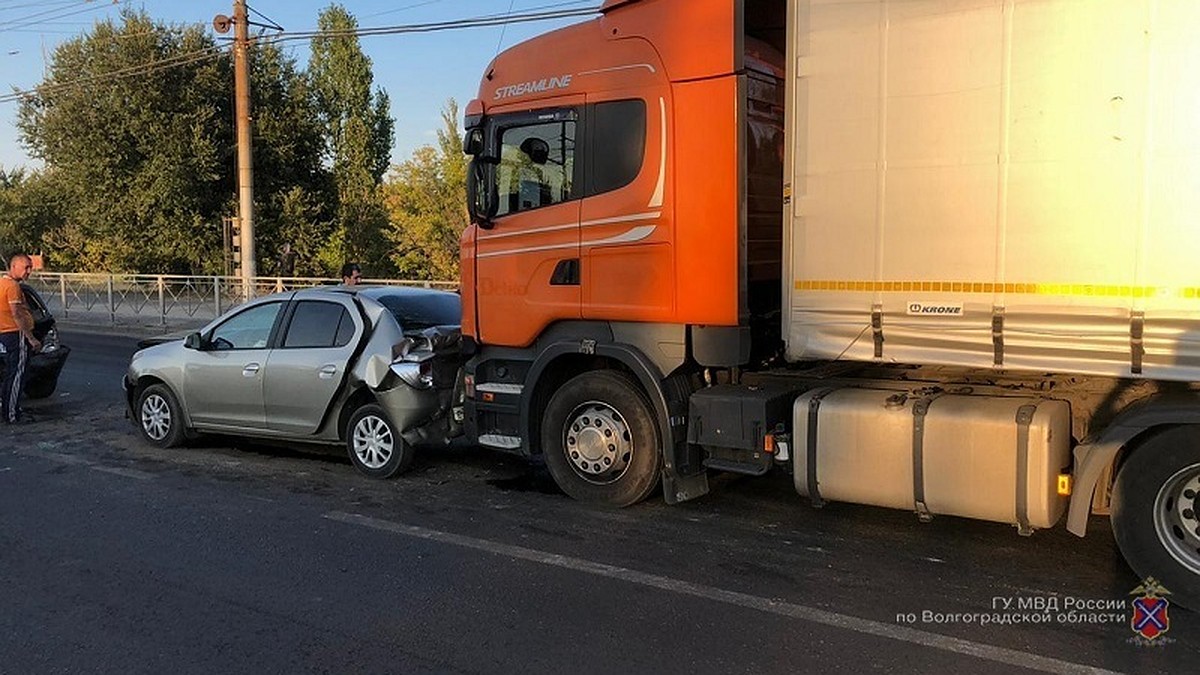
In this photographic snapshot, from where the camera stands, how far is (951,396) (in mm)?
4969

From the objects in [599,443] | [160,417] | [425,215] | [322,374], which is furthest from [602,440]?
[425,215]

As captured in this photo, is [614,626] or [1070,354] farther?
[1070,354]

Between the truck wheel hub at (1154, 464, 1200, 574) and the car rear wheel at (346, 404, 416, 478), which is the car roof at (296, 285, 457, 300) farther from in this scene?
the truck wheel hub at (1154, 464, 1200, 574)

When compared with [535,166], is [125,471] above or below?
below

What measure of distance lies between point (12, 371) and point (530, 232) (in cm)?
654

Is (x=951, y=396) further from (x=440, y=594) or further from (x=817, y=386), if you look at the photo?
(x=440, y=594)

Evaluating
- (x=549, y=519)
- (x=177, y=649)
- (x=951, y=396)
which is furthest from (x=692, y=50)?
(x=177, y=649)

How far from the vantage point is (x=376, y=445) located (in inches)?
278

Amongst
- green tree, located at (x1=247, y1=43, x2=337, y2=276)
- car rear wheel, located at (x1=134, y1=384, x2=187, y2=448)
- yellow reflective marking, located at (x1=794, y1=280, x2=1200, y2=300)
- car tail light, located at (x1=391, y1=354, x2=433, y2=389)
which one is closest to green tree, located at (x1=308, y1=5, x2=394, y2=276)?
green tree, located at (x1=247, y1=43, x2=337, y2=276)

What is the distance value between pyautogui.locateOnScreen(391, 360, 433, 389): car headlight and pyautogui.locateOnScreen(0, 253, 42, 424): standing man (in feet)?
17.0

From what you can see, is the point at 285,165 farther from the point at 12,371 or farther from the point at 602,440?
the point at 602,440

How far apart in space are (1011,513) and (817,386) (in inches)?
53.5

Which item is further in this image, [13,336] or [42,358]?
[42,358]

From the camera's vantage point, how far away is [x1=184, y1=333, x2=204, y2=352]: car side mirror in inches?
316
